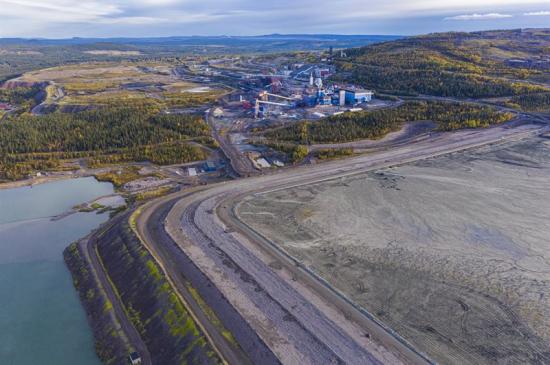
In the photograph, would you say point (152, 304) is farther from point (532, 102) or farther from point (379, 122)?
point (532, 102)

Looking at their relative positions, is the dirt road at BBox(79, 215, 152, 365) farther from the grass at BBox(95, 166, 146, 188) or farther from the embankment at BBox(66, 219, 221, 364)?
the grass at BBox(95, 166, 146, 188)

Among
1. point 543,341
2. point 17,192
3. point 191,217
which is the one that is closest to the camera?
point 543,341

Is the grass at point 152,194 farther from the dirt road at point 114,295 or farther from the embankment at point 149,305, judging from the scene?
the embankment at point 149,305

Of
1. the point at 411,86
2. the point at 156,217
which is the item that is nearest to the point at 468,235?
the point at 156,217

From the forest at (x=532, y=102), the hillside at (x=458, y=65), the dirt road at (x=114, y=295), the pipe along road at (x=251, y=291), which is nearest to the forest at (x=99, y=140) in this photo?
the pipe along road at (x=251, y=291)

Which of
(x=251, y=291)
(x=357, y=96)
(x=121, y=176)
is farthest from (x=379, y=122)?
(x=251, y=291)

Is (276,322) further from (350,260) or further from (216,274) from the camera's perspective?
(350,260)

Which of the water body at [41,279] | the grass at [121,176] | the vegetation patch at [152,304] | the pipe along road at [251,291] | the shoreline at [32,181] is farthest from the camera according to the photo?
the grass at [121,176]
